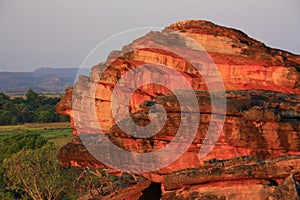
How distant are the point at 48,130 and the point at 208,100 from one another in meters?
113

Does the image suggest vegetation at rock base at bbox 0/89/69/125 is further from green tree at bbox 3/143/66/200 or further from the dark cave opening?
the dark cave opening

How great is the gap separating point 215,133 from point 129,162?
4523mm

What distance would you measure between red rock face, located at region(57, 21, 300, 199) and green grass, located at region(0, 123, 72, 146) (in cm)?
7960

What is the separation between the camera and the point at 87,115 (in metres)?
32.5

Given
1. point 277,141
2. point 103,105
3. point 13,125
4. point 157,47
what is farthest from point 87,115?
point 13,125

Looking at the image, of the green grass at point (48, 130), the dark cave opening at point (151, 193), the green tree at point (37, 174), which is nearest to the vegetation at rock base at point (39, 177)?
the green tree at point (37, 174)

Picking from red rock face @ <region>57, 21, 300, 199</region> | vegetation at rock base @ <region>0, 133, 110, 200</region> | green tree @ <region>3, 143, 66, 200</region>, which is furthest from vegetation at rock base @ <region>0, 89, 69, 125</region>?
red rock face @ <region>57, 21, 300, 199</region>

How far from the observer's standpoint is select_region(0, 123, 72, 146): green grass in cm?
11276

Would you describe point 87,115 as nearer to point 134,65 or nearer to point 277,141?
point 134,65

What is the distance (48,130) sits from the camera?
12794 cm

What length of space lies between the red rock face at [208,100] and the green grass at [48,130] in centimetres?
7960

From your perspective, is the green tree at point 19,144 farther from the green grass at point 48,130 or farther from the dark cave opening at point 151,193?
the green grass at point 48,130

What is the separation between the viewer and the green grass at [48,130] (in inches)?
4439

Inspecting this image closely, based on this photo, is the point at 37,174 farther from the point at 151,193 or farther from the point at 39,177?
the point at 151,193
